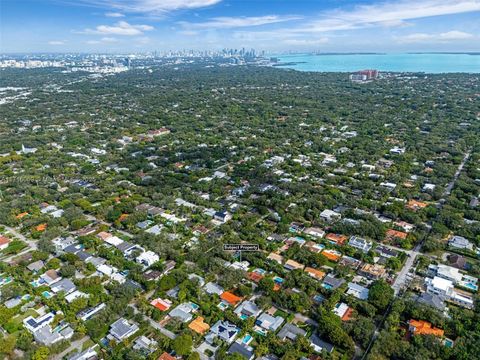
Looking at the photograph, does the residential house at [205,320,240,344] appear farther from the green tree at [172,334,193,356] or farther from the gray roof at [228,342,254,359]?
the green tree at [172,334,193,356]

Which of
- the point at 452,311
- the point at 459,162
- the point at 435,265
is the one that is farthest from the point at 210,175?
the point at 459,162

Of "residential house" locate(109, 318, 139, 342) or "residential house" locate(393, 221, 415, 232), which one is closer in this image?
"residential house" locate(109, 318, 139, 342)

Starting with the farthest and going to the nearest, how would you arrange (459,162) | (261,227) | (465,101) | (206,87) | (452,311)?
(206,87) → (465,101) → (459,162) → (261,227) → (452,311)

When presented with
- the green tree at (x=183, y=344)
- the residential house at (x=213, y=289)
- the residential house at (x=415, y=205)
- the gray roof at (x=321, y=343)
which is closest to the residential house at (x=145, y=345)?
the green tree at (x=183, y=344)

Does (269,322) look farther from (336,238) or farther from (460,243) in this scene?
(460,243)

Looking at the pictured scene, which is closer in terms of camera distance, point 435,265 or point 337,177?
point 435,265

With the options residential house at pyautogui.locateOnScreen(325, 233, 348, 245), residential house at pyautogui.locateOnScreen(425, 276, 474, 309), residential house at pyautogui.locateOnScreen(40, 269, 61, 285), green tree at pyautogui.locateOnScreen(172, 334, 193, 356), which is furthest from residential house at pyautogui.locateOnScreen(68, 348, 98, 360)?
A: residential house at pyautogui.locateOnScreen(425, 276, 474, 309)

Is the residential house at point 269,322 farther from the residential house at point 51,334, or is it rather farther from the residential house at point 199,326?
the residential house at point 51,334

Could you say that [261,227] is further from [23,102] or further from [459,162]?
[23,102]

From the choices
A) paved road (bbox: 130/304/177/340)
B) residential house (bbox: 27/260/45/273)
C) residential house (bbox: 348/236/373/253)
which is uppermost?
residential house (bbox: 348/236/373/253)
